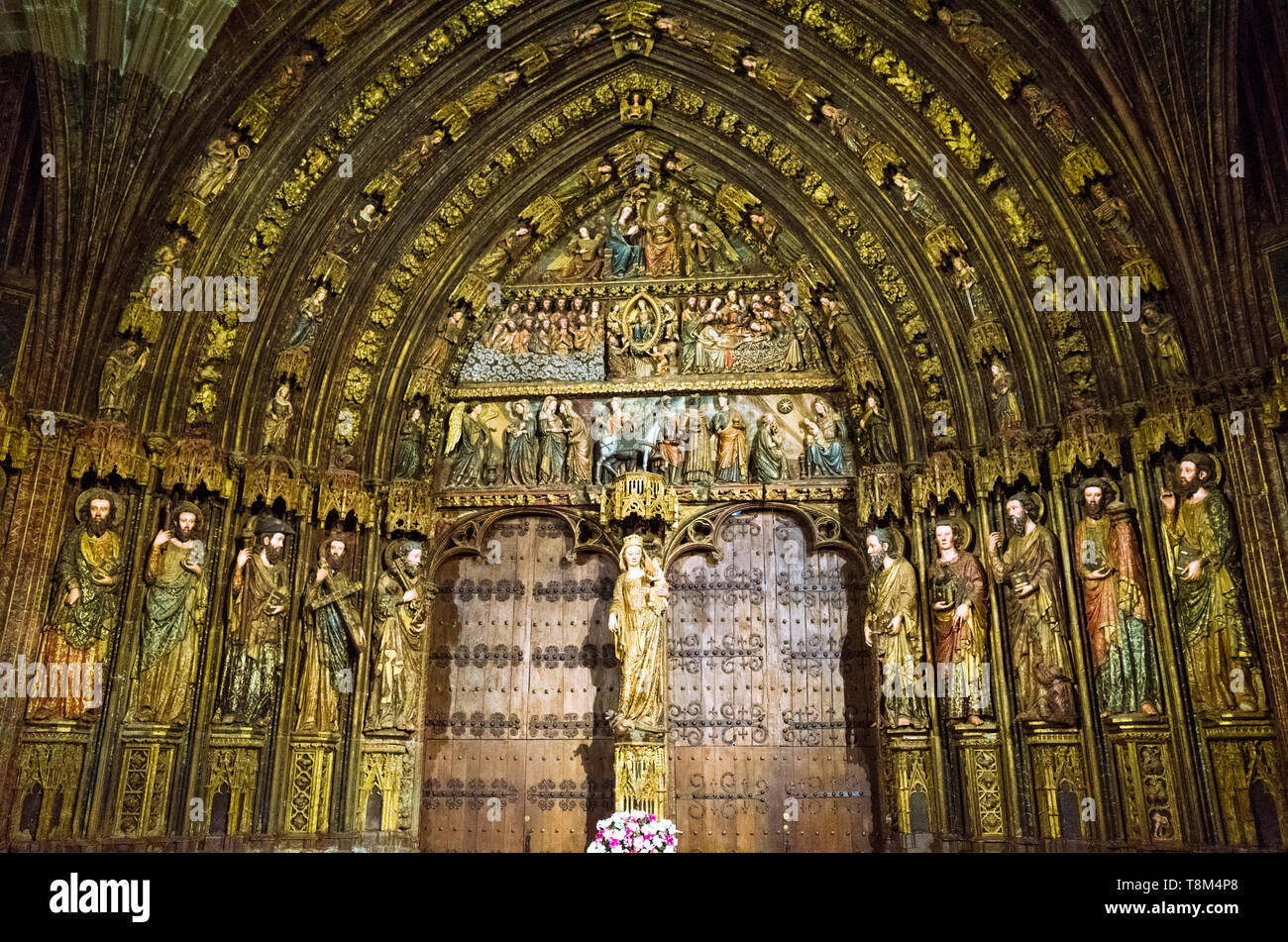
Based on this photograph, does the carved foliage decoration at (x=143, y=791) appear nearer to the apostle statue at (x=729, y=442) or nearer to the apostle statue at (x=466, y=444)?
the apostle statue at (x=466, y=444)

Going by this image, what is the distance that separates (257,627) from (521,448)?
11.9ft

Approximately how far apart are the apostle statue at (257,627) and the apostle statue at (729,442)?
16.2 ft

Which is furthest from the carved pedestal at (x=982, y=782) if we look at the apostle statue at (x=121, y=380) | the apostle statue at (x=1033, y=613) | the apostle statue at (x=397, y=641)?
the apostle statue at (x=121, y=380)

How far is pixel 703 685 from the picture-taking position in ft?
33.8

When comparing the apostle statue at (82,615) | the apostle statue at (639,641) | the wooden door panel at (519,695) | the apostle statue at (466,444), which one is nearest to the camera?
the apostle statue at (82,615)

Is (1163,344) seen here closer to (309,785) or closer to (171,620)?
(309,785)

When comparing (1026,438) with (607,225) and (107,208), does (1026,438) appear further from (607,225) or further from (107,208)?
(107,208)

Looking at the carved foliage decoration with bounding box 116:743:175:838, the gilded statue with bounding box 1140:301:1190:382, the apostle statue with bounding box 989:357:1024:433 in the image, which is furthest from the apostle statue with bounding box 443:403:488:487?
the gilded statue with bounding box 1140:301:1190:382

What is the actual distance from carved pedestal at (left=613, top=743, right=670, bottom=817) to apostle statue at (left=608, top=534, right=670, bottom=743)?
0.13 metres

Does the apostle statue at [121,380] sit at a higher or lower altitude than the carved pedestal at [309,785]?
higher

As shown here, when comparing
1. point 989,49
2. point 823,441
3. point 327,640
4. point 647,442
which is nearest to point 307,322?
point 327,640

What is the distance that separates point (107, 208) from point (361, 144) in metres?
2.90

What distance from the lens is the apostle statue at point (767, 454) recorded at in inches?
428

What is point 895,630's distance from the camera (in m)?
9.53
